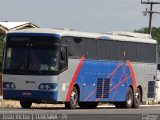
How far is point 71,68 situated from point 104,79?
11.4 ft

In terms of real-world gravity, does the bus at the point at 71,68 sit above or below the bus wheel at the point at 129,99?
above

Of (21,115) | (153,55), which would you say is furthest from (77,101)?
(21,115)

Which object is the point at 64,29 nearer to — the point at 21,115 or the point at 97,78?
the point at 97,78

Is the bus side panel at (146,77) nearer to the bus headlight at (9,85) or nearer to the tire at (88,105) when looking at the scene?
the tire at (88,105)

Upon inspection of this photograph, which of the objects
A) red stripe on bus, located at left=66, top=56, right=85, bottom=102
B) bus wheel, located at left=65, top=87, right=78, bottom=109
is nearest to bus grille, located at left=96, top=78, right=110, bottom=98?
red stripe on bus, located at left=66, top=56, right=85, bottom=102

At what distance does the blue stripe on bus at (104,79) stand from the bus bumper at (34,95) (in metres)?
1.85

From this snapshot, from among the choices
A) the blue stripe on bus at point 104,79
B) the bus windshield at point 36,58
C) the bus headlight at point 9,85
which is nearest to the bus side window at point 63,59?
the bus windshield at point 36,58

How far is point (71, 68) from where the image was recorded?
32438 mm

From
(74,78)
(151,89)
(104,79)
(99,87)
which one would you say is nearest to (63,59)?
(74,78)

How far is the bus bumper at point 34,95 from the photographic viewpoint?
31.5 m

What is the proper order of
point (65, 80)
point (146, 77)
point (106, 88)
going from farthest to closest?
point (146, 77) → point (106, 88) → point (65, 80)

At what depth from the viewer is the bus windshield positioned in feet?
103

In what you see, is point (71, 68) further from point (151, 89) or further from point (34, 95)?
point (151, 89)

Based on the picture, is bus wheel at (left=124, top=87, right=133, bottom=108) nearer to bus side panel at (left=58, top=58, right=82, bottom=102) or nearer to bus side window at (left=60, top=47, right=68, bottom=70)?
bus side panel at (left=58, top=58, right=82, bottom=102)
